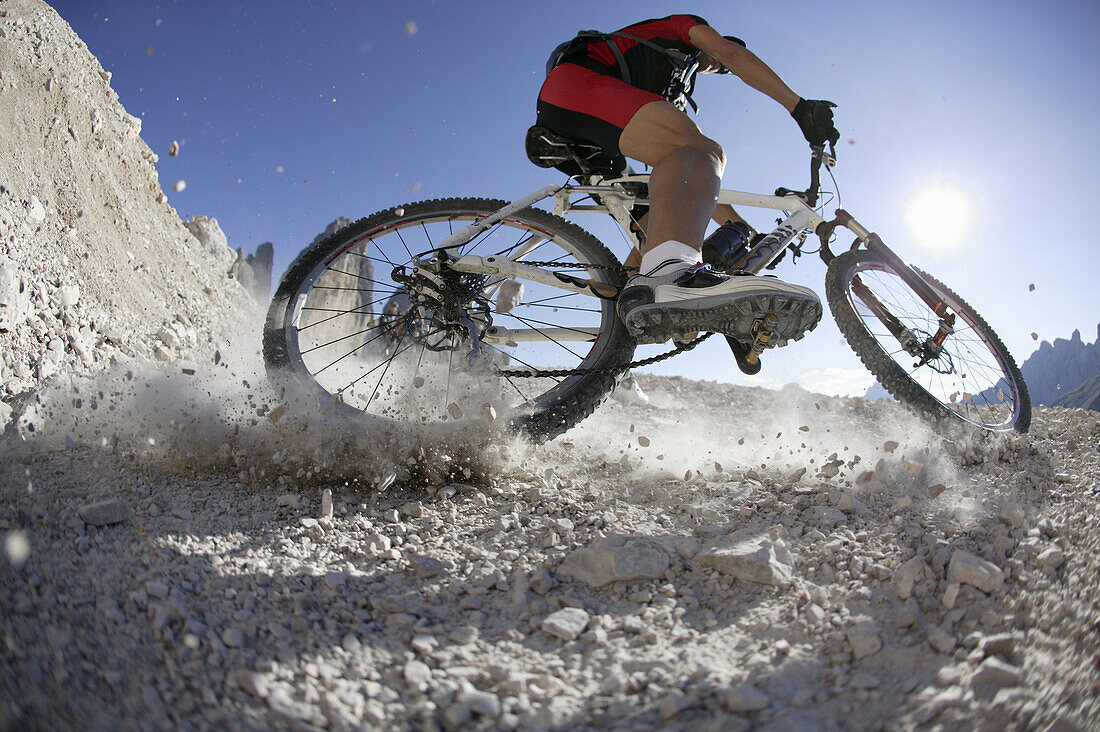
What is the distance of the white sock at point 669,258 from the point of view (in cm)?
217

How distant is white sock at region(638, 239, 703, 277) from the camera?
7.12ft

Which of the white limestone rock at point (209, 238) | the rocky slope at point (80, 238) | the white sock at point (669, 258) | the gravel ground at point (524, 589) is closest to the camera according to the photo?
the gravel ground at point (524, 589)

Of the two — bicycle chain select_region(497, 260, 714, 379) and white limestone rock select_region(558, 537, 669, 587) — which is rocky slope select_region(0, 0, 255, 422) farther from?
white limestone rock select_region(558, 537, 669, 587)

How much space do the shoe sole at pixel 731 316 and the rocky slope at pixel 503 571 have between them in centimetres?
67

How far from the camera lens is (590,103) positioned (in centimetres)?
242

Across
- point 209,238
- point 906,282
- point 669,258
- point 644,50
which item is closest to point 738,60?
point 644,50

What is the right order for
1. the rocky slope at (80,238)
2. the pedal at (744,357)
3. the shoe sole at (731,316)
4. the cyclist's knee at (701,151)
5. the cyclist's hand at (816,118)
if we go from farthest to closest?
the rocky slope at (80,238) → the cyclist's hand at (816,118) → the pedal at (744,357) → the cyclist's knee at (701,151) → the shoe sole at (731,316)

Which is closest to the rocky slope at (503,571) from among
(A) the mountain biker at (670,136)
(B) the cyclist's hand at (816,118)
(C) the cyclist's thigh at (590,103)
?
(A) the mountain biker at (670,136)

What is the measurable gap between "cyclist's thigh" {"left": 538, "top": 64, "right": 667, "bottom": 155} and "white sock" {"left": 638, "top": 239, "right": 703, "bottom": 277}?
590 mm

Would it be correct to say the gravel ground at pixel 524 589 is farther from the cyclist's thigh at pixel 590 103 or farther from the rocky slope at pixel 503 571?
the cyclist's thigh at pixel 590 103

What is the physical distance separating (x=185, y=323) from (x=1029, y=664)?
663 cm

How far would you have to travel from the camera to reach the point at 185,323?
5.47m

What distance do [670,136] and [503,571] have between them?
1.93 m

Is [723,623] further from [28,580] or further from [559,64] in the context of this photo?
[559,64]
